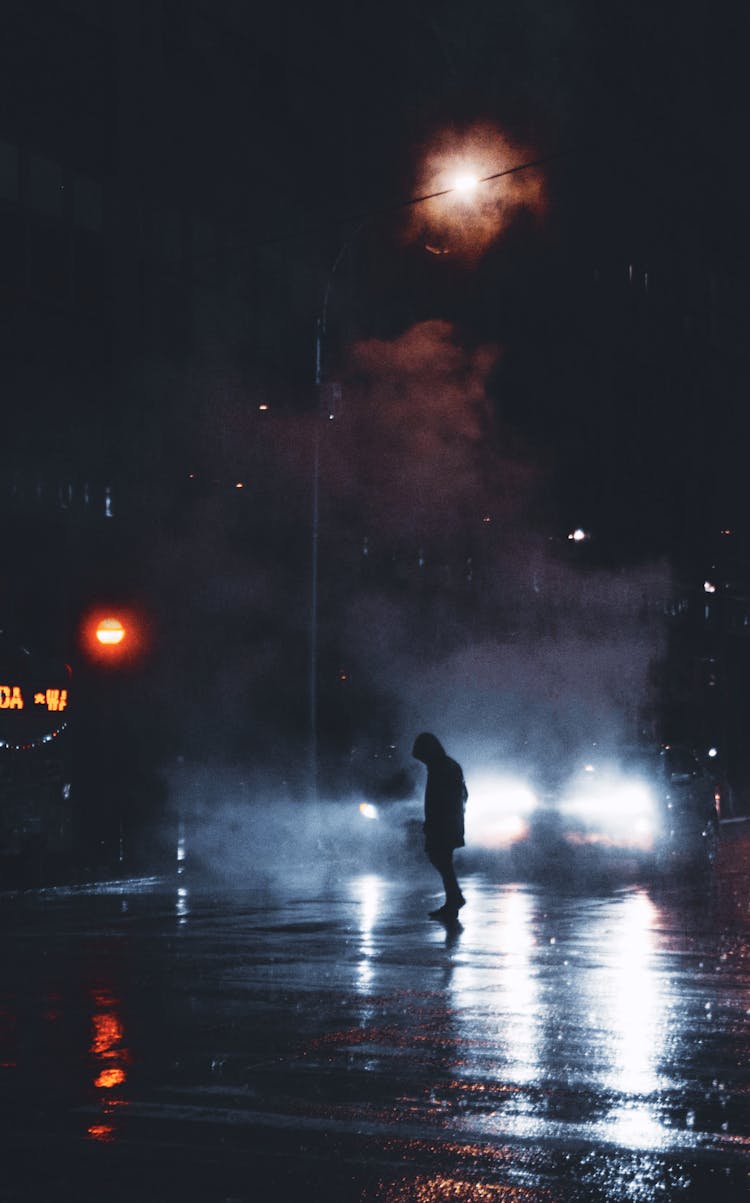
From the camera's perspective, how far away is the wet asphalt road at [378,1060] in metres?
5.00

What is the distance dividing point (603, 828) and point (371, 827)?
3.22 meters

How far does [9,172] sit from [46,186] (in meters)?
0.76

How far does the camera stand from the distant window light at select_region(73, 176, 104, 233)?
23.1 metres

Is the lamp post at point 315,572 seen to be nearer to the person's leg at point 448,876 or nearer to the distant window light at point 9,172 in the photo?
the distant window light at point 9,172

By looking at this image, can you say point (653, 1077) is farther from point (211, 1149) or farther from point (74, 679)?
point (74, 679)

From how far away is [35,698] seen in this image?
17.4 m

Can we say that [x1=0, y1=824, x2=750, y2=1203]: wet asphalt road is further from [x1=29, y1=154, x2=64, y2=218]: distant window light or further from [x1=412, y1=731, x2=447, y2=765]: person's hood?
[x1=29, y1=154, x2=64, y2=218]: distant window light

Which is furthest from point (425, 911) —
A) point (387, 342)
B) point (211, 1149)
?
point (387, 342)

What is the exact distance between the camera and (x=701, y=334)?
47.9 meters

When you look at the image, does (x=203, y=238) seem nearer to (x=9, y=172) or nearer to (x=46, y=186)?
(x=46, y=186)

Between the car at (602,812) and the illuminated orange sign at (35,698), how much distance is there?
5.87m

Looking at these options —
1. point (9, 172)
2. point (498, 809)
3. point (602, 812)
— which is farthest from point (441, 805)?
point (9, 172)

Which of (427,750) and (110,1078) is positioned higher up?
(427,750)

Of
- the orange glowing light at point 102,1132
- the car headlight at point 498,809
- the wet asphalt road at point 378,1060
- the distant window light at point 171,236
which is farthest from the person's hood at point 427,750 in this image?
the distant window light at point 171,236
